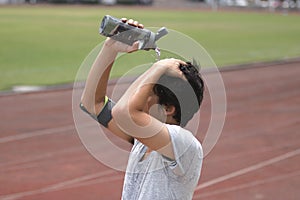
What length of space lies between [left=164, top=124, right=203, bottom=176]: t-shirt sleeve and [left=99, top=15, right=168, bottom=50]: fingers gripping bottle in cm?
31

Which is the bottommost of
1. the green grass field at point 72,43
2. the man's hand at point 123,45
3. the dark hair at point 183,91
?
the green grass field at point 72,43

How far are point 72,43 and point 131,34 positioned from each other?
21.7 metres

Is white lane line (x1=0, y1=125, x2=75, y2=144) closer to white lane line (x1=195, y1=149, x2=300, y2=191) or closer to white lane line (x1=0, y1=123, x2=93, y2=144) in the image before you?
white lane line (x1=0, y1=123, x2=93, y2=144)

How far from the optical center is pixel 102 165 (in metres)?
8.40

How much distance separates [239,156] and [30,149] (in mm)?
2544

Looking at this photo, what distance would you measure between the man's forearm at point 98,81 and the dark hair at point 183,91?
0.20 metres

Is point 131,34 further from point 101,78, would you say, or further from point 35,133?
point 35,133

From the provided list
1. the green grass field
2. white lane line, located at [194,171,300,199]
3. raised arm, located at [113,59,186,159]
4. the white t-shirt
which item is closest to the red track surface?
white lane line, located at [194,171,300,199]

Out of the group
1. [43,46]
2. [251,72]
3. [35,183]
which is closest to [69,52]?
[43,46]

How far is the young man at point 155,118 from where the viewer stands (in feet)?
8.25

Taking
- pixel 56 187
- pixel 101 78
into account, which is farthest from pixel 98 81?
pixel 56 187

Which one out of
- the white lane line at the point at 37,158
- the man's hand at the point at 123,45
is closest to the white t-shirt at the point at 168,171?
the man's hand at the point at 123,45

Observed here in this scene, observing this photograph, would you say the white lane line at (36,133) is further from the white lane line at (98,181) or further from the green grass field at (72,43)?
the green grass field at (72,43)

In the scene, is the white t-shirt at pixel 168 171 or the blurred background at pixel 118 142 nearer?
the white t-shirt at pixel 168 171
